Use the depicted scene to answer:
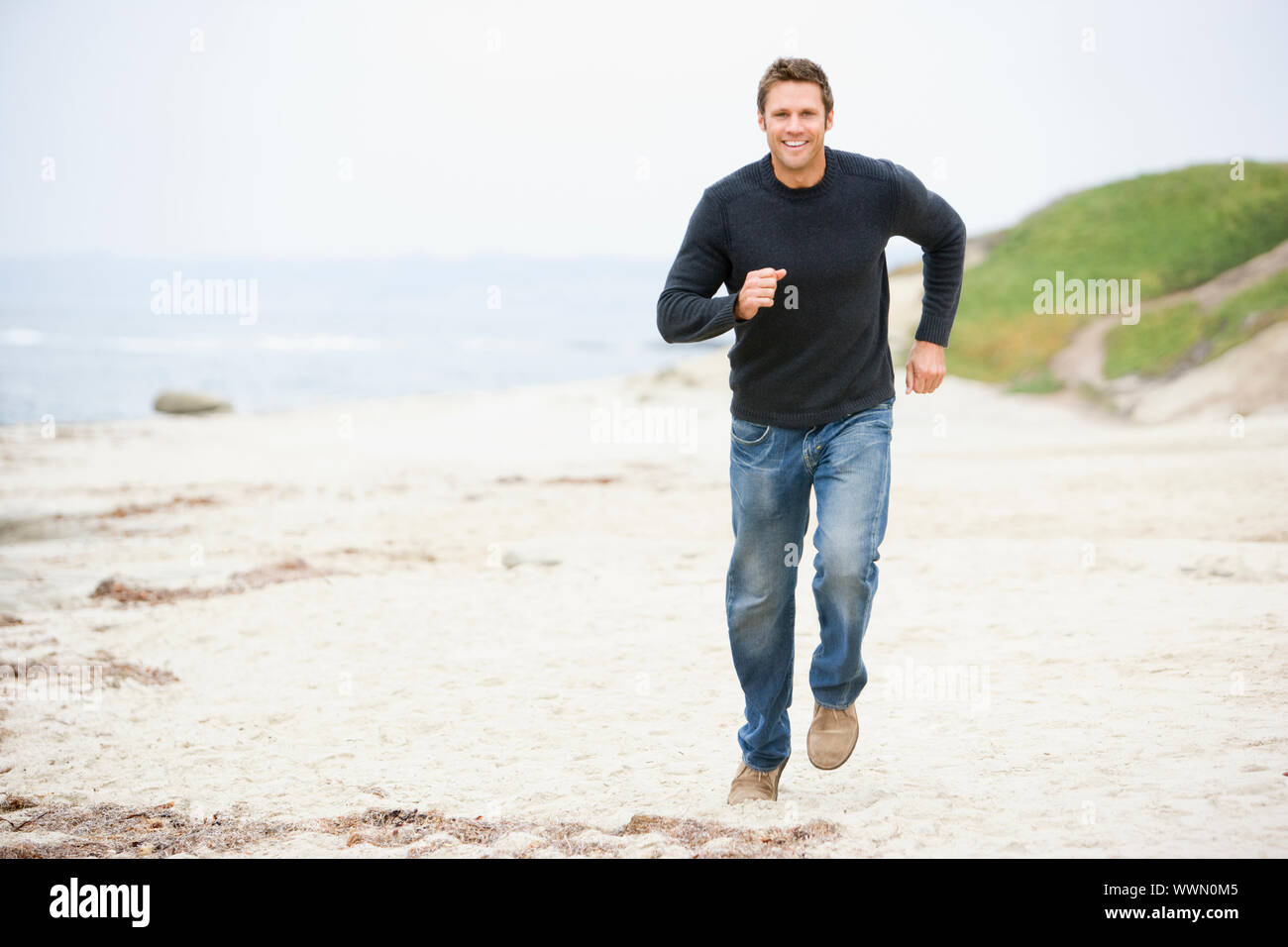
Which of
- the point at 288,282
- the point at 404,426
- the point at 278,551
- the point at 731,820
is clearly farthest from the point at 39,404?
the point at 288,282

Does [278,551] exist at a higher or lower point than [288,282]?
lower

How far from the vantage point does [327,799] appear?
4.71 m

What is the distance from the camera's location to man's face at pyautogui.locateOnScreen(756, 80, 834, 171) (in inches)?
143

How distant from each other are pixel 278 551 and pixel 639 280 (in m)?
117

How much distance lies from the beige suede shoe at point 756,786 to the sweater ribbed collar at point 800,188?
75.1 inches

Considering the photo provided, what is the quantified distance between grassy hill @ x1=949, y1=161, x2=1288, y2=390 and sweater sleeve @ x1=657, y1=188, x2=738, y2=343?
1930 centimetres

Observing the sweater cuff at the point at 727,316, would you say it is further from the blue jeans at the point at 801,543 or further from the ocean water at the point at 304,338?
the ocean water at the point at 304,338

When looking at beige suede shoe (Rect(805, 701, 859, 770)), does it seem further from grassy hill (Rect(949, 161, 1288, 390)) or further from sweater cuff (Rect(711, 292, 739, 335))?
grassy hill (Rect(949, 161, 1288, 390))

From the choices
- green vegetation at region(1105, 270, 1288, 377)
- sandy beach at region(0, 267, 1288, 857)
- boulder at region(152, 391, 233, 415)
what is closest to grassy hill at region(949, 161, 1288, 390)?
green vegetation at region(1105, 270, 1288, 377)

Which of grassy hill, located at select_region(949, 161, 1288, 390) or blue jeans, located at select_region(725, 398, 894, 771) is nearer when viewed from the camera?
blue jeans, located at select_region(725, 398, 894, 771)

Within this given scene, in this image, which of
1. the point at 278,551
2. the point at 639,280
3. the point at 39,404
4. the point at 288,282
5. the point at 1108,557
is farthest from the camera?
the point at 639,280

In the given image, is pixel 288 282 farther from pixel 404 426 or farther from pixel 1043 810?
pixel 1043 810

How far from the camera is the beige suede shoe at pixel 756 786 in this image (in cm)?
419
